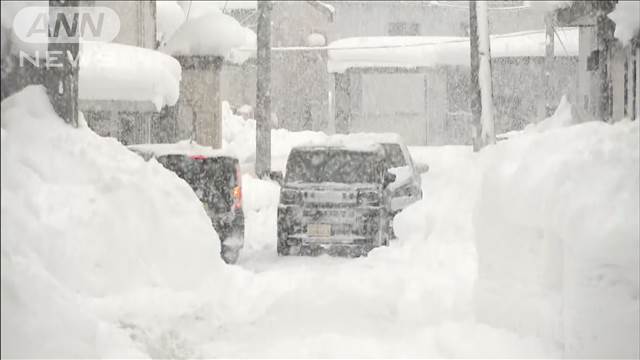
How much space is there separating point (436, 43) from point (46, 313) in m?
30.0

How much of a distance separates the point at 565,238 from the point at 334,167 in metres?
6.98

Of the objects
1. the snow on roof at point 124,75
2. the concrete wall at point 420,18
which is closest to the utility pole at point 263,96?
the snow on roof at point 124,75

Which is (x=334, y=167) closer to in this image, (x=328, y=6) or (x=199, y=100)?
(x=199, y=100)

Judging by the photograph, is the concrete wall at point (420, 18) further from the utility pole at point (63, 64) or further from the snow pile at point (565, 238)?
the utility pole at point (63, 64)

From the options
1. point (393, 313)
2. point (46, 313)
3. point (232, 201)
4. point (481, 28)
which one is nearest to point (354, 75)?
point (481, 28)

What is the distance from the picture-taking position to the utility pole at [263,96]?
19.6 metres

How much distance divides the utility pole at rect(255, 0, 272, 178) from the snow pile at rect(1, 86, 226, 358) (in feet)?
37.6

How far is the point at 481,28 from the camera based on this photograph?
21.4 metres

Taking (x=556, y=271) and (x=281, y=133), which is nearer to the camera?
(x=556, y=271)

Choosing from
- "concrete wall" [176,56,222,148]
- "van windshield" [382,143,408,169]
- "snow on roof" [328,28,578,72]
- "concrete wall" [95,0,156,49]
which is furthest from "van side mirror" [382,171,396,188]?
"snow on roof" [328,28,578,72]

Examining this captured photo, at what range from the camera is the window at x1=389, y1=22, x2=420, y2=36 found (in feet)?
136

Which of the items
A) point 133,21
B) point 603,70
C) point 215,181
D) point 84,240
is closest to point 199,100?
point 133,21

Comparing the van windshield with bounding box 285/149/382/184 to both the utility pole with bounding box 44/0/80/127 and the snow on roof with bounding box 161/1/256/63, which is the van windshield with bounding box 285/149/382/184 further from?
the snow on roof with bounding box 161/1/256/63

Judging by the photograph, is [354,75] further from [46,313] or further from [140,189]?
[46,313]
